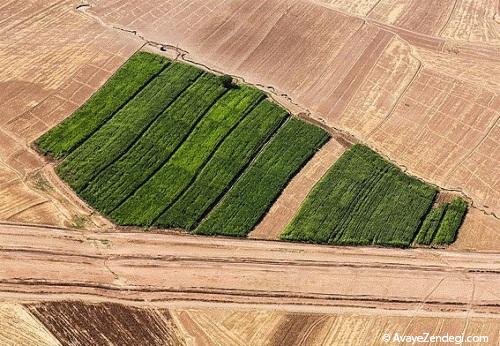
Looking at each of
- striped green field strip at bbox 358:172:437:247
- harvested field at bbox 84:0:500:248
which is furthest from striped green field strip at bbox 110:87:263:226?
striped green field strip at bbox 358:172:437:247

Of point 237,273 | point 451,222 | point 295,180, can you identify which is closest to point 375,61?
point 295,180

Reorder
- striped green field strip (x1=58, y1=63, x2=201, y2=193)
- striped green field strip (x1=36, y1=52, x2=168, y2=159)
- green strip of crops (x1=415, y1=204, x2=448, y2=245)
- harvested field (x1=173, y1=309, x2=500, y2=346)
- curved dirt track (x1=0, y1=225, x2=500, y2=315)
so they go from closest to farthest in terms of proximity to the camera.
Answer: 1. harvested field (x1=173, y1=309, x2=500, y2=346)
2. curved dirt track (x1=0, y1=225, x2=500, y2=315)
3. green strip of crops (x1=415, y1=204, x2=448, y2=245)
4. striped green field strip (x1=58, y1=63, x2=201, y2=193)
5. striped green field strip (x1=36, y1=52, x2=168, y2=159)

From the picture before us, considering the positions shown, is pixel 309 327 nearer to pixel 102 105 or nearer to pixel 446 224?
pixel 446 224

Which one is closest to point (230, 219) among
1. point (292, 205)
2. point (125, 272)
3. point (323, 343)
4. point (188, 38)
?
point (292, 205)

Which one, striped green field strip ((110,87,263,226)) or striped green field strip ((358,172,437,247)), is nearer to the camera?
striped green field strip ((110,87,263,226))

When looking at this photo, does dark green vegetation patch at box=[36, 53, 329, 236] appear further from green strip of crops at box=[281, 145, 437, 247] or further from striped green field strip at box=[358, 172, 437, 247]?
striped green field strip at box=[358, 172, 437, 247]

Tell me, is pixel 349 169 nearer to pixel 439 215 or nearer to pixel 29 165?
pixel 439 215

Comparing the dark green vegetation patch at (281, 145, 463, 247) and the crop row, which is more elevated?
the dark green vegetation patch at (281, 145, 463, 247)

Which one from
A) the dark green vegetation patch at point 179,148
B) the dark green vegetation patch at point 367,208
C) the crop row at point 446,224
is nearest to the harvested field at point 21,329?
the dark green vegetation patch at point 179,148
